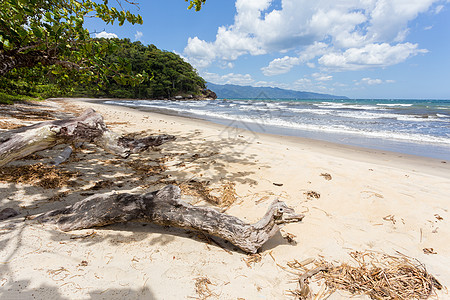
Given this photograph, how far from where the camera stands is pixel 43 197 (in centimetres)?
302

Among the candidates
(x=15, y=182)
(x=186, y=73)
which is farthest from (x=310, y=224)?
(x=186, y=73)

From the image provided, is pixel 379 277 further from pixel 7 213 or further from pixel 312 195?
pixel 7 213

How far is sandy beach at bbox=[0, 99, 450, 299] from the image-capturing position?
171 centimetres

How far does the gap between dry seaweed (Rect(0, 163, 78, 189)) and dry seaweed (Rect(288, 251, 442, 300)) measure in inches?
158

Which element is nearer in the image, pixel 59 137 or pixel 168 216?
pixel 168 216

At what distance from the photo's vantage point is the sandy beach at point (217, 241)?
1.71 m

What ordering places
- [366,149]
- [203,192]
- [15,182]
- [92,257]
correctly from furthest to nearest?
[366,149]
[203,192]
[15,182]
[92,257]

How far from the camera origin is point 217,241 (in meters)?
2.37

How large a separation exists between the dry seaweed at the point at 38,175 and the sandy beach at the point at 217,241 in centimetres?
9

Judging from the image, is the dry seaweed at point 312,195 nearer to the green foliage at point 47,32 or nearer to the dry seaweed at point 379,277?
the dry seaweed at point 379,277

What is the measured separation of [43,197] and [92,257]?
1859mm

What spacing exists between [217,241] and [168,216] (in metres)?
0.65

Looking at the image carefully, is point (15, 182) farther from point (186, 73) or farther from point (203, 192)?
point (186, 73)

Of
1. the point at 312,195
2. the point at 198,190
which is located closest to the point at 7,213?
the point at 198,190
